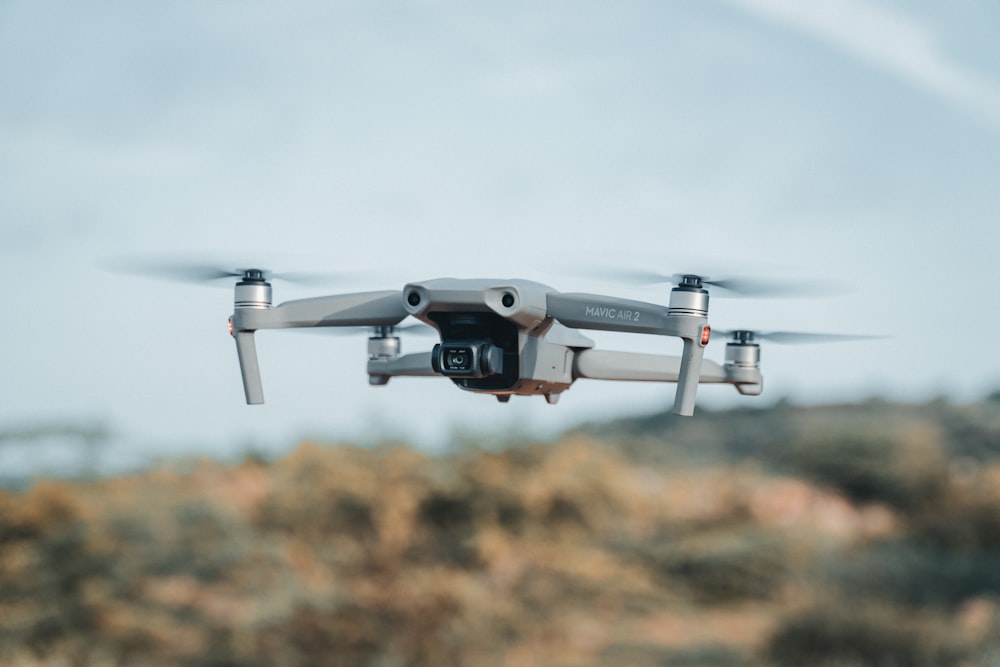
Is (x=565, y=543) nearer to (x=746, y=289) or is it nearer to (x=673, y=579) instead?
(x=673, y=579)

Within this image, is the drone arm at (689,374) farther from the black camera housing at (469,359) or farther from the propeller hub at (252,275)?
the propeller hub at (252,275)

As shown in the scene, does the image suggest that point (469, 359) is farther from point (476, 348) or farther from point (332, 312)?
point (332, 312)

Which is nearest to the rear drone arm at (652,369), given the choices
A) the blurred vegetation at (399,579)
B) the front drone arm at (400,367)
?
the front drone arm at (400,367)

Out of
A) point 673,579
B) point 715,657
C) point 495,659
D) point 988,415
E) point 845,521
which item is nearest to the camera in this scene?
point 495,659

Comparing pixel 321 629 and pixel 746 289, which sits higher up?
pixel 746 289

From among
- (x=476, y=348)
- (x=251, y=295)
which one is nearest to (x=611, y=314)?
(x=476, y=348)

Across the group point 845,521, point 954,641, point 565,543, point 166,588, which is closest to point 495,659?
point 565,543

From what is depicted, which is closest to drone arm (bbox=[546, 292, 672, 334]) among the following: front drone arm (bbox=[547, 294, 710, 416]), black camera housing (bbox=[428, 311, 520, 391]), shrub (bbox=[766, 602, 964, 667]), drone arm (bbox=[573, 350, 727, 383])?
front drone arm (bbox=[547, 294, 710, 416])
